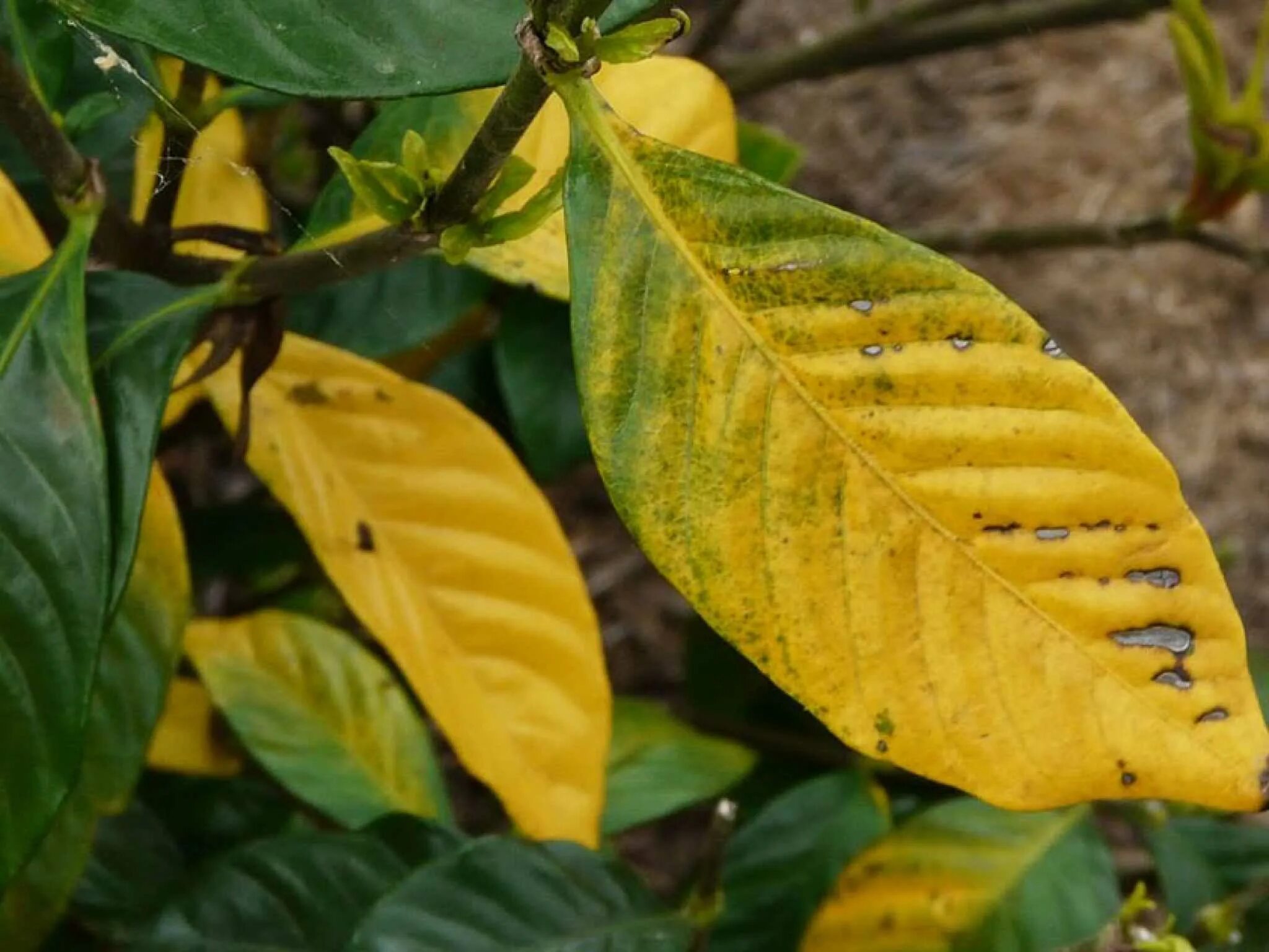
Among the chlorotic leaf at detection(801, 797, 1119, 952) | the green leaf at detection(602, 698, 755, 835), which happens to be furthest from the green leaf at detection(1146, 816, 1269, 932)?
the green leaf at detection(602, 698, 755, 835)

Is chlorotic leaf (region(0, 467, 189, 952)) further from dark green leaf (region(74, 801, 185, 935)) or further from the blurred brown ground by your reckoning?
the blurred brown ground

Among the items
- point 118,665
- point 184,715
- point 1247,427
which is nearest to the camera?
point 118,665

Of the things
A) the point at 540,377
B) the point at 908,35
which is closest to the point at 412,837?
the point at 540,377

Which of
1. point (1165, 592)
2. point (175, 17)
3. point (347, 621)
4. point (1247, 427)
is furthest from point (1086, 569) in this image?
point (1247, 427)

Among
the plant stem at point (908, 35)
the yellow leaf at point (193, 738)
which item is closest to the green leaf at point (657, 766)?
the yellow leaf at point (193, 738)

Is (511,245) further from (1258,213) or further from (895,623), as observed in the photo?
(1258,213)

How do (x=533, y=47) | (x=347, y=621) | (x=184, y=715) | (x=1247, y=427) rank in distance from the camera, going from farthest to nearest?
(x=1247, y=427), (x=347, y=621), (x=184, y=715), (x=533, y=47)

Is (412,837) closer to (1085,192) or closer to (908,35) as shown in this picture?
(908,35)
